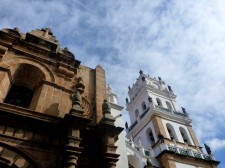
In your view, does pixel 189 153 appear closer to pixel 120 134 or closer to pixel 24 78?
pixel 120 134

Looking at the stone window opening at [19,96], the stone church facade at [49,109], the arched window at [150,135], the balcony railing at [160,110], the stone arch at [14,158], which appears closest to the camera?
the stone arch at [14,158]

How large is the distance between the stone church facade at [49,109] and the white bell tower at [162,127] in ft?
46.8

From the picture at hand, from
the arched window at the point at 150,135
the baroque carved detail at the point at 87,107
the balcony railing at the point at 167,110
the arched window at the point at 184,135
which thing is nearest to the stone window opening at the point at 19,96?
the baroque carved detail at the point at 87,107

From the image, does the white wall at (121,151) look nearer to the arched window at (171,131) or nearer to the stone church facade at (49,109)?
the stone church facade at (49,109)

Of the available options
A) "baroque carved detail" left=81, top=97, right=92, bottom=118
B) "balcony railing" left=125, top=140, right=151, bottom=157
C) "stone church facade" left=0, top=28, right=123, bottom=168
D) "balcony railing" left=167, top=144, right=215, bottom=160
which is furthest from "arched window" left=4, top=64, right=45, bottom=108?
"balcony railing" left=167, top=144, right=215, bottom=160

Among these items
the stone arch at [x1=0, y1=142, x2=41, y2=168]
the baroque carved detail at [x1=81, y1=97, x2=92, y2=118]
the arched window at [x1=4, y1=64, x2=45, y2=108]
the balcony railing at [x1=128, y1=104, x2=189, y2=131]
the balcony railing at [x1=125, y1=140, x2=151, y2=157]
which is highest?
the balcony railing at [x1=128, y1=104, x2=189, y2=131]

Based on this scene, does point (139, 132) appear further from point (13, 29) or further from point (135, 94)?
point (13, 29)

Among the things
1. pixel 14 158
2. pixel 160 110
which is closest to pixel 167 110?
pixel 160 110

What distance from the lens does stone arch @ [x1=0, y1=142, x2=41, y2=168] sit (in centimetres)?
559

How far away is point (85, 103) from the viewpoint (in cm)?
886

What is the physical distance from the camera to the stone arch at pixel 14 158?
18.4 ft

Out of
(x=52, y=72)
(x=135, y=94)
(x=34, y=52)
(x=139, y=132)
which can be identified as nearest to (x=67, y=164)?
(x=52, y=72)

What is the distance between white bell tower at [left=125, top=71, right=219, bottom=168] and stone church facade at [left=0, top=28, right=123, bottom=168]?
1428cm

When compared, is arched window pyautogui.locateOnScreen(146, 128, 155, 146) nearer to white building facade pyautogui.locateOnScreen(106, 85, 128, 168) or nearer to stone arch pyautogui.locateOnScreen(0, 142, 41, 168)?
white building facade pyautogui.locateOnScreen(106, 85, 128, 168)
